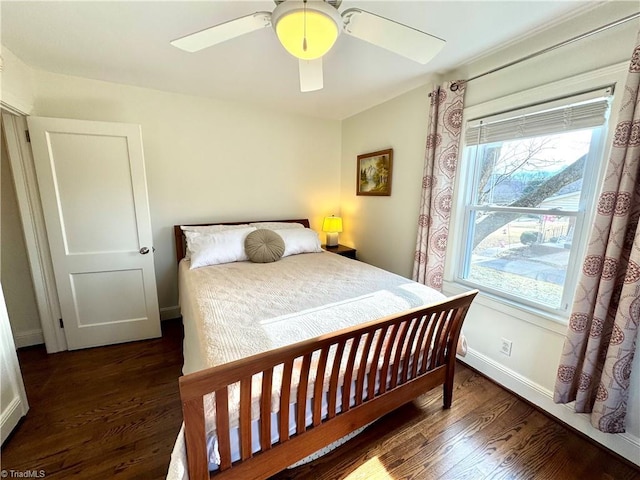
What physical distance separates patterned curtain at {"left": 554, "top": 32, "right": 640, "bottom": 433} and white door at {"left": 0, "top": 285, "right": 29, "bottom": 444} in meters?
3.12

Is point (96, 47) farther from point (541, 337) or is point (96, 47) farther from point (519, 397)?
point (519, 397)

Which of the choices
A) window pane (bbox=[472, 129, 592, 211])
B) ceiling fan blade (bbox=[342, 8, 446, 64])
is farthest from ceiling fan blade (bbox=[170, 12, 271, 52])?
window pane (bbox=[472, 129, 592, 211])

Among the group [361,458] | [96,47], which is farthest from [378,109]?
[361,458]

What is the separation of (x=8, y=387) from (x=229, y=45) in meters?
2.45

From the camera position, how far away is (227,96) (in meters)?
2.74

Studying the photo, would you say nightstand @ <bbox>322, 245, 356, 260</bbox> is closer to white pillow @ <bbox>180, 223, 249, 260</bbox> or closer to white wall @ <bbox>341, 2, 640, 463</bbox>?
white wall @ <bbox>341, 2, 640, 463</bbox>

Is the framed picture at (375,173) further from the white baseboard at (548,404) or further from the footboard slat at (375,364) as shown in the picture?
the footboard slat at (375,364)

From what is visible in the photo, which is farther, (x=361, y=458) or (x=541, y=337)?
(x=541, y=337)

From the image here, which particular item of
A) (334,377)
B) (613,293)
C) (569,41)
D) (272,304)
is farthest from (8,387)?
(569,41)

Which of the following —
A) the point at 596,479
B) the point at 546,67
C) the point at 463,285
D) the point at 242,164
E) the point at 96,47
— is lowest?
the point at 596,479

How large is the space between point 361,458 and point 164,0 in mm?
2576

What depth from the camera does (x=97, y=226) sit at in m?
2.26

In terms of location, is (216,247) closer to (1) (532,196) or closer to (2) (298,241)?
(2) (298,241)

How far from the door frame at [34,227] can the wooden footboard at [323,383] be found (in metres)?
2.28
